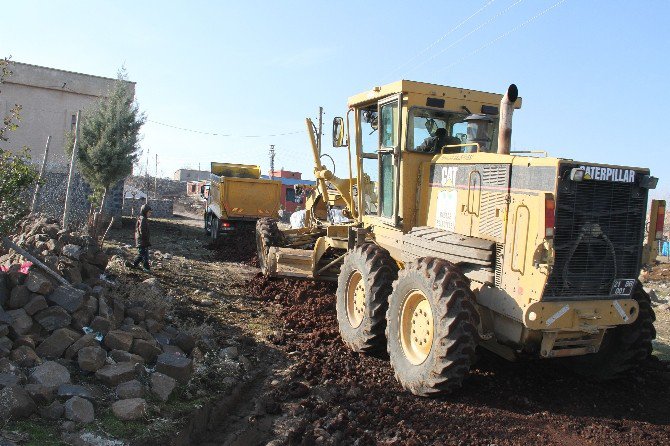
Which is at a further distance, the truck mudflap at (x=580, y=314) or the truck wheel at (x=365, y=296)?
the truck wheel at (x=365, y=296)

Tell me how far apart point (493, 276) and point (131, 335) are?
149 inches

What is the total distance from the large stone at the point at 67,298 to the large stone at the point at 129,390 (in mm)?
1372

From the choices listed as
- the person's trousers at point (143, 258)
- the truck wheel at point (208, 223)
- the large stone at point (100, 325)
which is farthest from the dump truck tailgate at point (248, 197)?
the large stone at point (100, 325)

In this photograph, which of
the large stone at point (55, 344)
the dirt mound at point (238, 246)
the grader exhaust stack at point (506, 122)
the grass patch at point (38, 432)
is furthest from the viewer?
the dirt mound at point (238, 246)

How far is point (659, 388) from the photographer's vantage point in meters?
5.76

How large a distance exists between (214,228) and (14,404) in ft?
46.9

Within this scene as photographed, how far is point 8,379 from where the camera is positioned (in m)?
4.57

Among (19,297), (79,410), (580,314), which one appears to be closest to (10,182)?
(19,297)

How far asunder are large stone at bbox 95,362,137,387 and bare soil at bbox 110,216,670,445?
89cm

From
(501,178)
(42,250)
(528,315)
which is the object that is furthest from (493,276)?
(42,250)

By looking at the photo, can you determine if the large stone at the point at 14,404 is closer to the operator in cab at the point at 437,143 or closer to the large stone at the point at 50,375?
the large stone at the point at 50,375

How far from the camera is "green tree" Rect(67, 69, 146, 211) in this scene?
18.4 m

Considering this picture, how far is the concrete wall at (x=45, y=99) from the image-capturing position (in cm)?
2461

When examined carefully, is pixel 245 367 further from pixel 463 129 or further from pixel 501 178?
pixel 463 129
